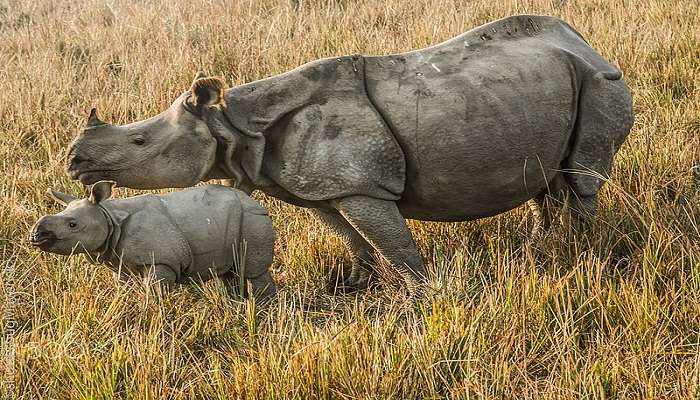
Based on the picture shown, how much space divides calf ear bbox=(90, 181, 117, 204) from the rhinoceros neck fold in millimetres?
48

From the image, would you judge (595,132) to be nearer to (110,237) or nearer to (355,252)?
(355,252)

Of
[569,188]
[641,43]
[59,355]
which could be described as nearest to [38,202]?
[59,355]

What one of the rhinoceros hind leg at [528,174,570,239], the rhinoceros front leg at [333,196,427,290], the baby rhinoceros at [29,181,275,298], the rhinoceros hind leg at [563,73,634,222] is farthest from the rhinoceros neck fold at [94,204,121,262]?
the rhinoceros hind leg at [563,73,634,222]

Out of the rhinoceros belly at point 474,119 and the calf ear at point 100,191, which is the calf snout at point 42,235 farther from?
the rhinoceros belly at point 474,119

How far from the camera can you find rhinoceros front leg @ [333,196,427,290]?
349 cm

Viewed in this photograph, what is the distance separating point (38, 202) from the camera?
16.3 ft

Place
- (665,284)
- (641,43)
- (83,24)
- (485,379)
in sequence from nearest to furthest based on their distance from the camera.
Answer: (485,379)
(665,284)
(641,43)
(83,24)

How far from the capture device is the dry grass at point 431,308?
2738 mm

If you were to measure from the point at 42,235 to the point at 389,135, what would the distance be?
137 cm

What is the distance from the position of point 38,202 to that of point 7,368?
2.27 meters

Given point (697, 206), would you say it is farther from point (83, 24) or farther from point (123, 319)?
point (83, 24)

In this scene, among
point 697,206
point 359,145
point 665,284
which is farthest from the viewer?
point 697,206

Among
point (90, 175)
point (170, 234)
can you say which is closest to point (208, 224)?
point (170, 234)

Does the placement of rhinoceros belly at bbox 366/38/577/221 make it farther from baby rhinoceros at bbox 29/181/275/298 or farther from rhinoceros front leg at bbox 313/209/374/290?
baby rhinoceros at bbox 29/181/275/298
